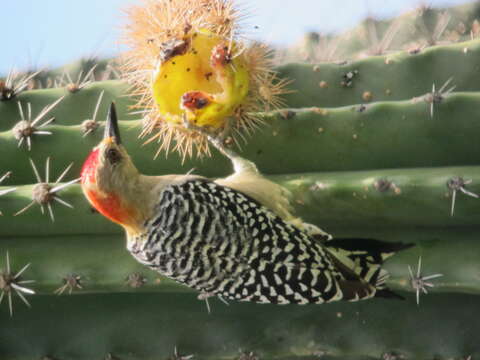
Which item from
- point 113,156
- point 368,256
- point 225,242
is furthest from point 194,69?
point 368,256

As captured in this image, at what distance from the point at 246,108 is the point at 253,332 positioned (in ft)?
2.51

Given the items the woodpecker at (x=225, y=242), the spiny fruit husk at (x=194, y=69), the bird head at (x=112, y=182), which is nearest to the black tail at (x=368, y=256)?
the woodpecker at (x=225, y=242)

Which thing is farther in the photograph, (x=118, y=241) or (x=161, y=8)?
(x=118, y=241)

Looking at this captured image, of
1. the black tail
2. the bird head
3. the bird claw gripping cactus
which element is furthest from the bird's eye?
the black tail

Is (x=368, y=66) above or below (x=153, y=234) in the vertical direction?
above

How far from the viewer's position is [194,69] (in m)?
1.76

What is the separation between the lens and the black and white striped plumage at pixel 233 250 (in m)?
→ 1.70

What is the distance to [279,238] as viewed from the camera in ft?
5.69

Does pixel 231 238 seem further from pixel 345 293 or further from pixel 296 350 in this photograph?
pixel 296 350

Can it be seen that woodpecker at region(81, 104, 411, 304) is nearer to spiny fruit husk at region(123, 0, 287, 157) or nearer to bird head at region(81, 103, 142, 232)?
bird head at region(81, 103, 142, 232)

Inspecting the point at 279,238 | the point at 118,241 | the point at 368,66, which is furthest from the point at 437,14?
the point at 118,241

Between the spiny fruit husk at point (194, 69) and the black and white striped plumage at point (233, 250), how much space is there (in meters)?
0.20

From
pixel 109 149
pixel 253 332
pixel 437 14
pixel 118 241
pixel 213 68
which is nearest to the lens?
pixel 109 149

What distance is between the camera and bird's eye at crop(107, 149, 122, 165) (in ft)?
5.39
